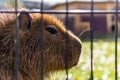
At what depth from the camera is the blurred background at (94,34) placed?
22.8ft

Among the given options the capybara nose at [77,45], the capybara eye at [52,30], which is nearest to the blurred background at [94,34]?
the capybara eye at [52,30]

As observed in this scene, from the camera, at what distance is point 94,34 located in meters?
14.8

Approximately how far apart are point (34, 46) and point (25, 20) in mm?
266

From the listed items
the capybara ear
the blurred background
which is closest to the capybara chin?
the capybara ear

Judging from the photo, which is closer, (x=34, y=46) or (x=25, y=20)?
(x=25, y=20)

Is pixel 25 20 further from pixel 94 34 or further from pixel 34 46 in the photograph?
pixel 94 34

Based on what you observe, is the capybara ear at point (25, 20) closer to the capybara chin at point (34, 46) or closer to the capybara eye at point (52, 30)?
the capybara chin at point (34, 46)

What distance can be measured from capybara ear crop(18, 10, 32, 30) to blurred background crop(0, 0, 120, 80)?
0.34 meters

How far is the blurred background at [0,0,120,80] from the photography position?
6.96m

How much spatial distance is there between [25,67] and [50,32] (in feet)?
1.26

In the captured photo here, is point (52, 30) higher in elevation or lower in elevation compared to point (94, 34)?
higher

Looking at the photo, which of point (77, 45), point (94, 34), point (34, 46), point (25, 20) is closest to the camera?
point (25, 20)

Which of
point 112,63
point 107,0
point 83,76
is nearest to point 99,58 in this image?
point 112,63

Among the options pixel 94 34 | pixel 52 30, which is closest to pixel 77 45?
pixel 52 30
